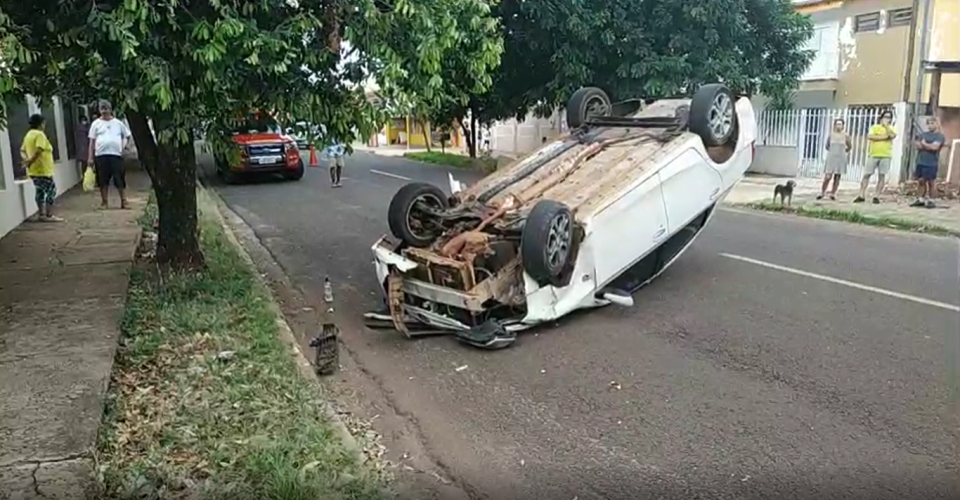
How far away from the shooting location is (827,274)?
798cm

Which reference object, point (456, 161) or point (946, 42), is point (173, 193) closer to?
point (946, 42)

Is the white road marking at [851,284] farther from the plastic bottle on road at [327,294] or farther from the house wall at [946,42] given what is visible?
the house wall at [946,42]

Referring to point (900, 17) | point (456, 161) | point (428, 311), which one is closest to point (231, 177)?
point (456, 161)

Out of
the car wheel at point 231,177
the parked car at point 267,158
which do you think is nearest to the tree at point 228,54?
the parked car at point 267,158

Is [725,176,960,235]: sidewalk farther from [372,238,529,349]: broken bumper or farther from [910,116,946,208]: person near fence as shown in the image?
[372,238,529,349]: broken bumper

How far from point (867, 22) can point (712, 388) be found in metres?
17.3

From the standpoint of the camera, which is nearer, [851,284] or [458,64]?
[458,64]

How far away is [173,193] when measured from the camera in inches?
300

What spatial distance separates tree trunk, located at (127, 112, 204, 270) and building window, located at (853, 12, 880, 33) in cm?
1712

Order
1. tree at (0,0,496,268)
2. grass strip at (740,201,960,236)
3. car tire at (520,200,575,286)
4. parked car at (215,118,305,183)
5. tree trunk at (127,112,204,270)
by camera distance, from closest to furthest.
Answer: tree at (0,0,496,268)
car tire at (520,200,575,286)
tree trunk at (127,112,204,270)
grass strip at (740,201,960,236)
parked car at (215,118,305,183)

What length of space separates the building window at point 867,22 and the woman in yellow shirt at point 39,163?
17.7 m

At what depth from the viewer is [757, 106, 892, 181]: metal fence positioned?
17766 mm

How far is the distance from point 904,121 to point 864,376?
47.2 feet

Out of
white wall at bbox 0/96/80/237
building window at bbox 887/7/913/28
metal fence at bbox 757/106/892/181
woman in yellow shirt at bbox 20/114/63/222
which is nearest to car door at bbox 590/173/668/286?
white wall at bbox 0/96/80/237
